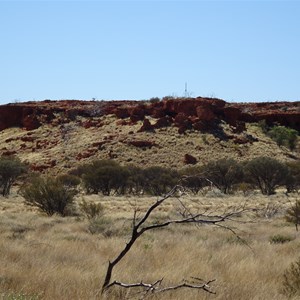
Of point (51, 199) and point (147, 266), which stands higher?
point (147, 266)

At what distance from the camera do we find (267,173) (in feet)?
130

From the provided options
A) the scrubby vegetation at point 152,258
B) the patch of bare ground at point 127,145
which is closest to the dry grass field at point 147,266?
the scrubby vegetation at point 152,258

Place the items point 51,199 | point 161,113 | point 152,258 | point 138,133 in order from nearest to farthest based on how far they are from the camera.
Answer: point 152,258, point 51,199, point 138,133, point 161,113

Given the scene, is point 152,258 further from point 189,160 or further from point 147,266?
point 189,160

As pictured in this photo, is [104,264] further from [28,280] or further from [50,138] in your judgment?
[50,138]

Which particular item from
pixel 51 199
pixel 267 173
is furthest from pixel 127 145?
pixel 51 199

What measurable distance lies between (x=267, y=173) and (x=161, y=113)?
3011cm

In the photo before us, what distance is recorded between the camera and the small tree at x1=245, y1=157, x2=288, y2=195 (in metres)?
39.0

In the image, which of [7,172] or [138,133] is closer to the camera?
[7,172]

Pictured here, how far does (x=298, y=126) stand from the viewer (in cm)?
7331

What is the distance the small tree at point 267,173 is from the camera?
3902 cm

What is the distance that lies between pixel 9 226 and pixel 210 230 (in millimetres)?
5417

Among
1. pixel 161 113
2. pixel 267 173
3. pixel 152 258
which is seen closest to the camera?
pixel 152 258

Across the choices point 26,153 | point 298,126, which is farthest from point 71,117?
point 298,126
